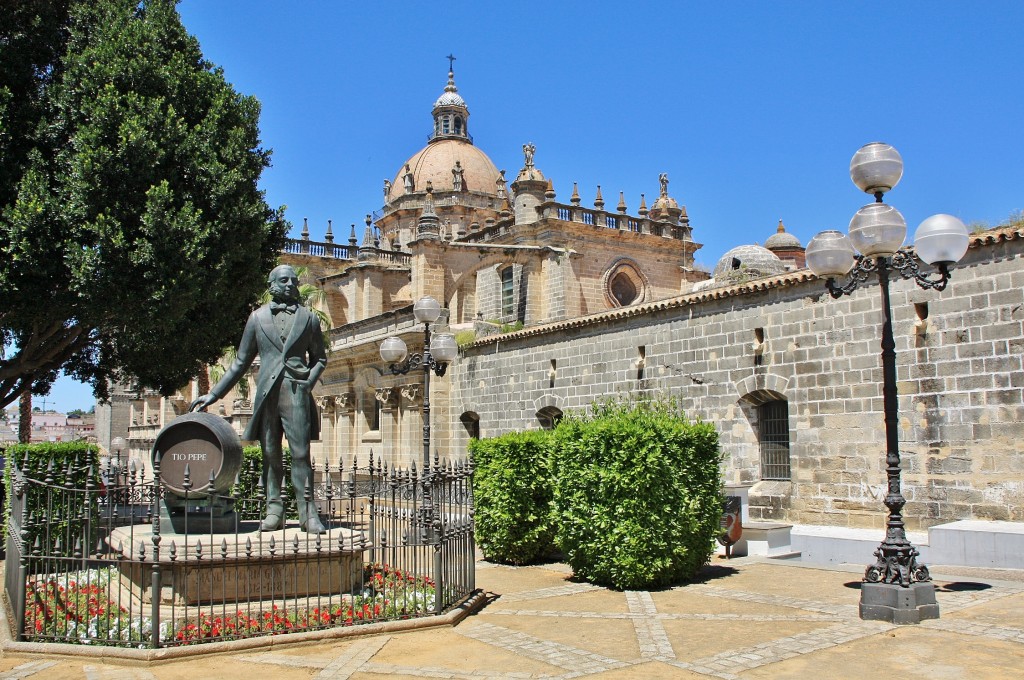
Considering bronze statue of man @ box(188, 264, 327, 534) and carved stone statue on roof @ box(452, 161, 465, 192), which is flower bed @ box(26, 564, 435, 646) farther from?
carved stone statue on roof @ box(452, 161, 465, 192)

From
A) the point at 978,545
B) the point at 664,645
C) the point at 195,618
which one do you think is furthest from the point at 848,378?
the point at 195,618

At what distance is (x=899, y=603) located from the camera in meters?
7.78

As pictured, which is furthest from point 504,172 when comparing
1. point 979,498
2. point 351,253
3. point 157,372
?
point 979,498

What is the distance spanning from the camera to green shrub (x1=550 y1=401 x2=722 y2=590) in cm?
1005

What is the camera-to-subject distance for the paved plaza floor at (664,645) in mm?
6414

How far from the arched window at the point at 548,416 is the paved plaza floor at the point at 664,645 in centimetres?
1219

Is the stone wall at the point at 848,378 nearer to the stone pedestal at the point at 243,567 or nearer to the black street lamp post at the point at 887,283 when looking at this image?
the black street lamp post at the point at 887,283

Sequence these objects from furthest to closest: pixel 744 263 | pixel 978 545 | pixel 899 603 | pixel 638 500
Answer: pixel 744 263
pixel 978 545
pixel 638 500
pixel 899 603

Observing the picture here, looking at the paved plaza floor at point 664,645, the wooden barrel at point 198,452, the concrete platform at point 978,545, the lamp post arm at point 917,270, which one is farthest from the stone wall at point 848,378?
the wooden barrel at point 198,452

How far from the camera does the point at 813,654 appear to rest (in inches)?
269

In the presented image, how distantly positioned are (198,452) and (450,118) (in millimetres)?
46763

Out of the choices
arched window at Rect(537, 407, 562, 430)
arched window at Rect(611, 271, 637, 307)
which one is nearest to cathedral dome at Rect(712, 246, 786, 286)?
arched window at Rect(537, 407, 562, 430)

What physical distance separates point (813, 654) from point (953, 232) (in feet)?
14.1

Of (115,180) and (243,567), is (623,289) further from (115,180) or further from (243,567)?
(243,567)
